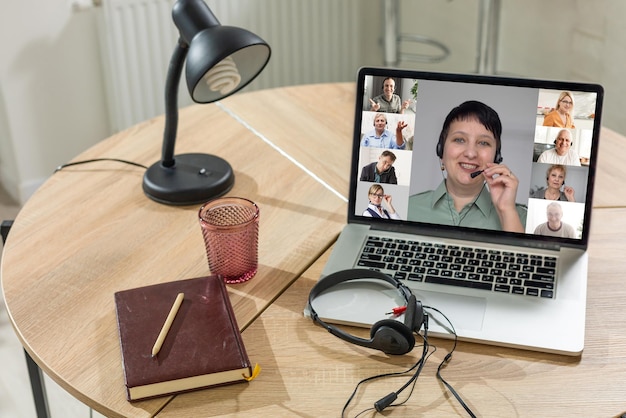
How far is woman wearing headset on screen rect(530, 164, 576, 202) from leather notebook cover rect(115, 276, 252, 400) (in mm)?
503

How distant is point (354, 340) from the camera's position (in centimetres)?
104

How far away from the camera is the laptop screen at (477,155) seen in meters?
1.18

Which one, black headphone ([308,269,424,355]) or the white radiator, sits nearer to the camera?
black headphone ([308,269,424,355])

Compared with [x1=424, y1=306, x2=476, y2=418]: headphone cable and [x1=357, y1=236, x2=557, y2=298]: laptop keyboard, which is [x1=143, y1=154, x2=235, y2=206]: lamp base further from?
[x1=424, y1=306, x2=476, y2=418]: headphone cable

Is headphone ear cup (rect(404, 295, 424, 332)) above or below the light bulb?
below

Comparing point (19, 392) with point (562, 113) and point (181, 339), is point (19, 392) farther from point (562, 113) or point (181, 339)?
point (562, 113)

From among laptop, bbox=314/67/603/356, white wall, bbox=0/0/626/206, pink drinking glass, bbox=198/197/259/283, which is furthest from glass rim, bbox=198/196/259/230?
white wall, bbox=0/0/626/206

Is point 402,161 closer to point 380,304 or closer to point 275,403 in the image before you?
point 380,304

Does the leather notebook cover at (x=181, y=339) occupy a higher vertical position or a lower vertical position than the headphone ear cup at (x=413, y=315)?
lower

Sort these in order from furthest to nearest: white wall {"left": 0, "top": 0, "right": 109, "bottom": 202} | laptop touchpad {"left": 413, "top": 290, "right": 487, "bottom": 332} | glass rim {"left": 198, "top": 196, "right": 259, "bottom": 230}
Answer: white wall {"left": 0, "top": 0, "right": 109, "bottom": 202} → glass rim {"left": 198, "top": 196, "right": 259, "bottom": 230} → laptop touchpad {"left": 413, "top": 290, "right": 487, "bottom": 332}

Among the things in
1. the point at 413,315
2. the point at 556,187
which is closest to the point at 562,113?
the point at 556,187

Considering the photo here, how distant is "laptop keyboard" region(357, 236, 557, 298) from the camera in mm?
1148

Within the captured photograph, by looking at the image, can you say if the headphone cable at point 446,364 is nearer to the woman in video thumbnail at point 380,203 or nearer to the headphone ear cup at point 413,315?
the headphone ear cup at point 413,315

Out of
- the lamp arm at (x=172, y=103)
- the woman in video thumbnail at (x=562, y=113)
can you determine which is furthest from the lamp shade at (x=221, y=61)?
the woman in video thumbnail at (x=562, y=113)
